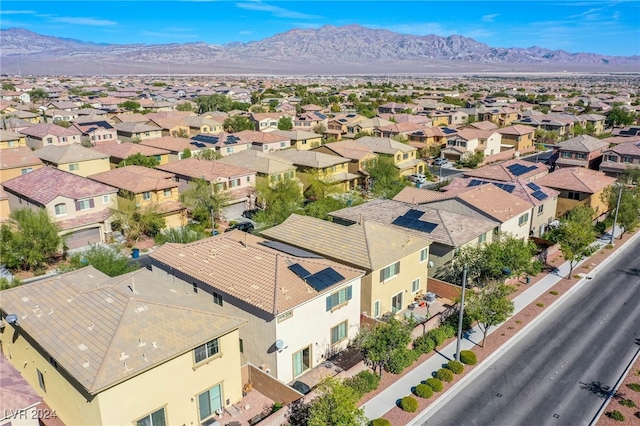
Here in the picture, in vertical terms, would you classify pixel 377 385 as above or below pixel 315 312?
below

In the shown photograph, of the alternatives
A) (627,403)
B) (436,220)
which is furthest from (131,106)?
(627,403)

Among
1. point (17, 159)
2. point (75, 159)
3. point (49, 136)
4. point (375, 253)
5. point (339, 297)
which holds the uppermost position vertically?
point (49, 136)

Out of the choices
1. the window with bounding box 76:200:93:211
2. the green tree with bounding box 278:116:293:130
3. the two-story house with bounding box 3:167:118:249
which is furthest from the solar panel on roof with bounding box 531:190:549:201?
the green tree with bounding box 278:116:293:130

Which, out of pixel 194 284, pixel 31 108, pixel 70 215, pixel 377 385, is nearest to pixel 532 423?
pixel 377 385

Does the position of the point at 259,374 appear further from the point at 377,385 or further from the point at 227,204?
the point at 227,204

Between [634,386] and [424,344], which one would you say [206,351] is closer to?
[424,344]

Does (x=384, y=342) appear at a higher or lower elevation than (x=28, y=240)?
lower

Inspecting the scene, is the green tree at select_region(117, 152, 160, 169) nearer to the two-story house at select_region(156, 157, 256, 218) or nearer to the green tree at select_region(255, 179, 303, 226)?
the two-story house at select_region(156, 157, 256, 218)

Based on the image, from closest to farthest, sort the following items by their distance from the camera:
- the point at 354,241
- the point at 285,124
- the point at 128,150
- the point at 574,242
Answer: the point at 354,241 < the point at 574,242 < the point at 128,150 < the point at 285,124
